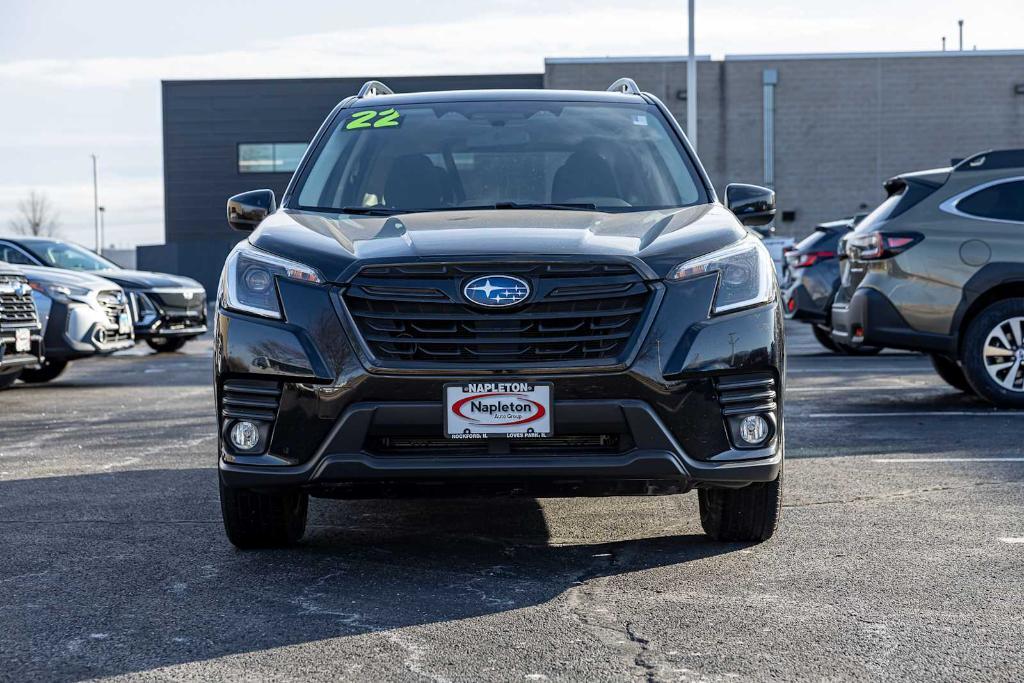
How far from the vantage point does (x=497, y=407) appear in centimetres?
468

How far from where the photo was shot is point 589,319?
473 centimetres

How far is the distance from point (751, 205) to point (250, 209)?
6.79 feet

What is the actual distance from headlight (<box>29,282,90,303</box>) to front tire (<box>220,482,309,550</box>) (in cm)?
910

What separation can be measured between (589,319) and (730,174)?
120 ft

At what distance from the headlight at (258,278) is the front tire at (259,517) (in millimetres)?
659

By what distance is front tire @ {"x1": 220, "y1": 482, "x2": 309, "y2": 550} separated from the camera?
16.9 ft

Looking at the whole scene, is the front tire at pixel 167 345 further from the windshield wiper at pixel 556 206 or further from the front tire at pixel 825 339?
the windshield wiper at pixel 556 206

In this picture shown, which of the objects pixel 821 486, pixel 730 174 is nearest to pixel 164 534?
pixel 821 486

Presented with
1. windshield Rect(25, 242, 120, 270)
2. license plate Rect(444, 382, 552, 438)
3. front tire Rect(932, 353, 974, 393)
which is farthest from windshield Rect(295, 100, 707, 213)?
windshield Rect(25, 242, 120, 270)

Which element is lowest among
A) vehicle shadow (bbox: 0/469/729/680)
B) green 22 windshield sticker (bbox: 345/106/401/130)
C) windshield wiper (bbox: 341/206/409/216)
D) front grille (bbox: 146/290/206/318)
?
front grille (bbox: 146/290/206/318)

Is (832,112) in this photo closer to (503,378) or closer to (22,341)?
(22,341)

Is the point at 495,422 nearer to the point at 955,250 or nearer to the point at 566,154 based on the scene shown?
the point at 566,154

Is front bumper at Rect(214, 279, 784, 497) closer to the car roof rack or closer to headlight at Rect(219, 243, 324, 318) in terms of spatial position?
headlight at Rect(219, 243, 324, 318)

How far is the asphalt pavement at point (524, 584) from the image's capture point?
3830 mm
